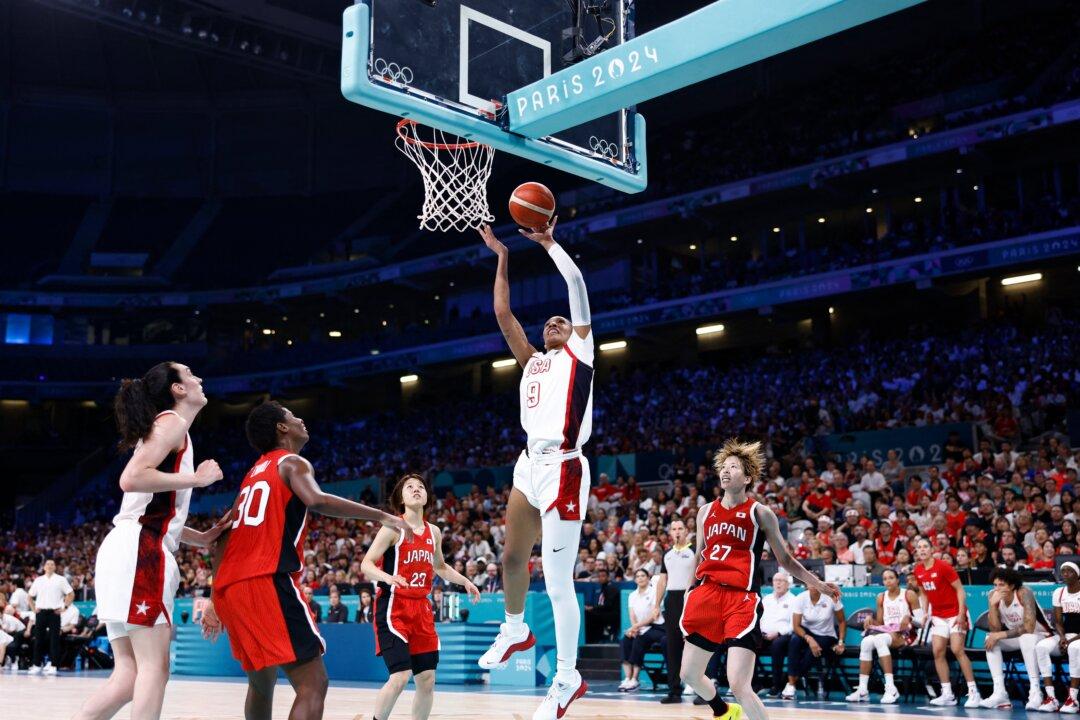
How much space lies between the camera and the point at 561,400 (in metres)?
6.21

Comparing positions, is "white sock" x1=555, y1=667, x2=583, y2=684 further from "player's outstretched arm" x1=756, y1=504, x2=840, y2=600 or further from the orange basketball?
the orange basketball

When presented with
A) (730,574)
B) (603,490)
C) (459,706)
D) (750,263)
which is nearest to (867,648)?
(459,706)

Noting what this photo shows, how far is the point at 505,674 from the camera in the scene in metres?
15.8

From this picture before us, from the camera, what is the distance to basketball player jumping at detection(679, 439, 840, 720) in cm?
736

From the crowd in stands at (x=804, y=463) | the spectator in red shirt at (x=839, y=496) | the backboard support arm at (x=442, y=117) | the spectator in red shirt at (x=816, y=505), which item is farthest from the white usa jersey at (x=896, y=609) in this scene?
the backboard support arm at (x=442, y=117)

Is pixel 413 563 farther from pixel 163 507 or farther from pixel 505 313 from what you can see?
pixel 163 507

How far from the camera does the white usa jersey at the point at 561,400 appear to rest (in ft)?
20.3

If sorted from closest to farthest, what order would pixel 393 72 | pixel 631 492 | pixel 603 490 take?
pixel 393 72 → pixel 631 492 → pixel 603 490

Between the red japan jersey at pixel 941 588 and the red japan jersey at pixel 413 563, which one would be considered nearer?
the red japan jersey at pixel 413 563

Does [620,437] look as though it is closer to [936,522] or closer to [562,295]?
[562,295]

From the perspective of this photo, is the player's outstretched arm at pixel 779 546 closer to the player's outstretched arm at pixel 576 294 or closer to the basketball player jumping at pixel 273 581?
the player's outstretched arm at pixel 576 294

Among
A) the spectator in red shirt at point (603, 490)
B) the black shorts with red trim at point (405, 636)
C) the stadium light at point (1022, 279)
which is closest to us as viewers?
the black shorts with red trim at point (405, 636)

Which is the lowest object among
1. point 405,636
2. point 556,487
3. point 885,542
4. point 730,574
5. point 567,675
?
point 567,675

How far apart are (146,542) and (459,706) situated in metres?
6.78
